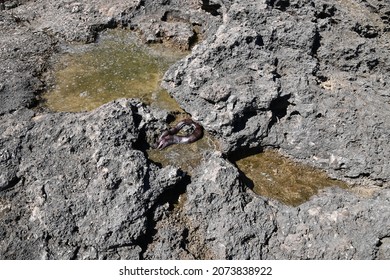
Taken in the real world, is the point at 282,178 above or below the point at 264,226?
below

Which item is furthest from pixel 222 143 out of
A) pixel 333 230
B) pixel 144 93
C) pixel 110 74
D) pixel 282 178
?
pixel 110 74

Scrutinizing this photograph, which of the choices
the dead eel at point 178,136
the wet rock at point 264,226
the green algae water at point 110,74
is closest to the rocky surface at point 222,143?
the wet rock at point 264,226

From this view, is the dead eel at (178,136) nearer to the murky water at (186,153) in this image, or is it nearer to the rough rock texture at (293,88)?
the murky water at (186,153)

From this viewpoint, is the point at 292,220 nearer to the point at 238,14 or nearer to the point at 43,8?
the point at 238,14

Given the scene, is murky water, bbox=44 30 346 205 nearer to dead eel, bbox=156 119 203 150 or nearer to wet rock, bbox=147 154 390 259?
dead eel, bbox=156 119 203 150

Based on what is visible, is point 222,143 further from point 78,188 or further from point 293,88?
point 78,188

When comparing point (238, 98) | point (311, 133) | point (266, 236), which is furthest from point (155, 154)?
point (311, 133)

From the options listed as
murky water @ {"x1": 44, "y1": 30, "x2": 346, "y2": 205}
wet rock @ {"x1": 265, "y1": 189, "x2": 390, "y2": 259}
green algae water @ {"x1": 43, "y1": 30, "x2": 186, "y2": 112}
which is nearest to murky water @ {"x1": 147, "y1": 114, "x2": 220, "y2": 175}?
murky water @ {"x1": 44, "y1": 30, "x2": 346, "y2": 205}
